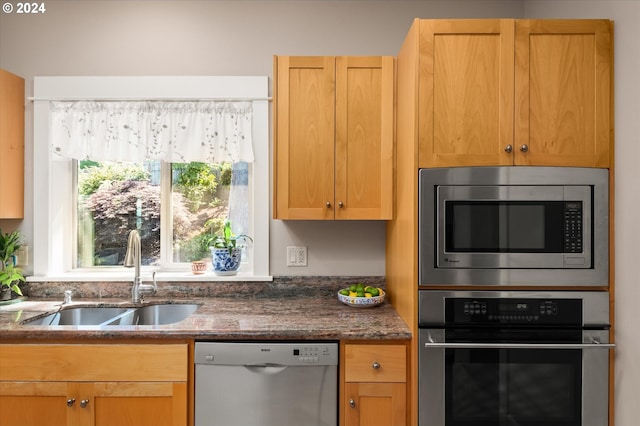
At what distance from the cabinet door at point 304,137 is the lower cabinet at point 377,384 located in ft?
2.30

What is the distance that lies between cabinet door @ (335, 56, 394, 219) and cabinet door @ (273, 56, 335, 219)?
46mm

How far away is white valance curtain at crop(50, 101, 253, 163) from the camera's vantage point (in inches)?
91.2

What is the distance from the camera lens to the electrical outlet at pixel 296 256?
2361 millimetres

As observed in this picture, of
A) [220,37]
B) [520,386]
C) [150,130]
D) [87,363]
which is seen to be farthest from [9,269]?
[520,386]

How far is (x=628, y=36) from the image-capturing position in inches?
59.7

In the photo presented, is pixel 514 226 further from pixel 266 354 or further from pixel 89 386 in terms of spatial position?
pixel 89 386

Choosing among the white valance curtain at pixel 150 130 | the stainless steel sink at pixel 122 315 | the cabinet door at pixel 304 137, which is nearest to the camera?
the cabinet door at pixel 304 137

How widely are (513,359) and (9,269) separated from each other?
2.54 meters

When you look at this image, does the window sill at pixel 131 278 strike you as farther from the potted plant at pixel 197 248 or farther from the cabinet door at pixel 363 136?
the cabinet door at pixel 363 136

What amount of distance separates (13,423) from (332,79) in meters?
2.08

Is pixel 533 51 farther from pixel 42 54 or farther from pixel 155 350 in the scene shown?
pixel 42 54

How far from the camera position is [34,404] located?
167 cm

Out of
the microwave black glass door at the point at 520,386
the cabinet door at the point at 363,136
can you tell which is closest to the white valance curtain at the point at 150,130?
the cabinet door at the point at 363,136

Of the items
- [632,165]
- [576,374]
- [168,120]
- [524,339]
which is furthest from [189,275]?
[632,165]
